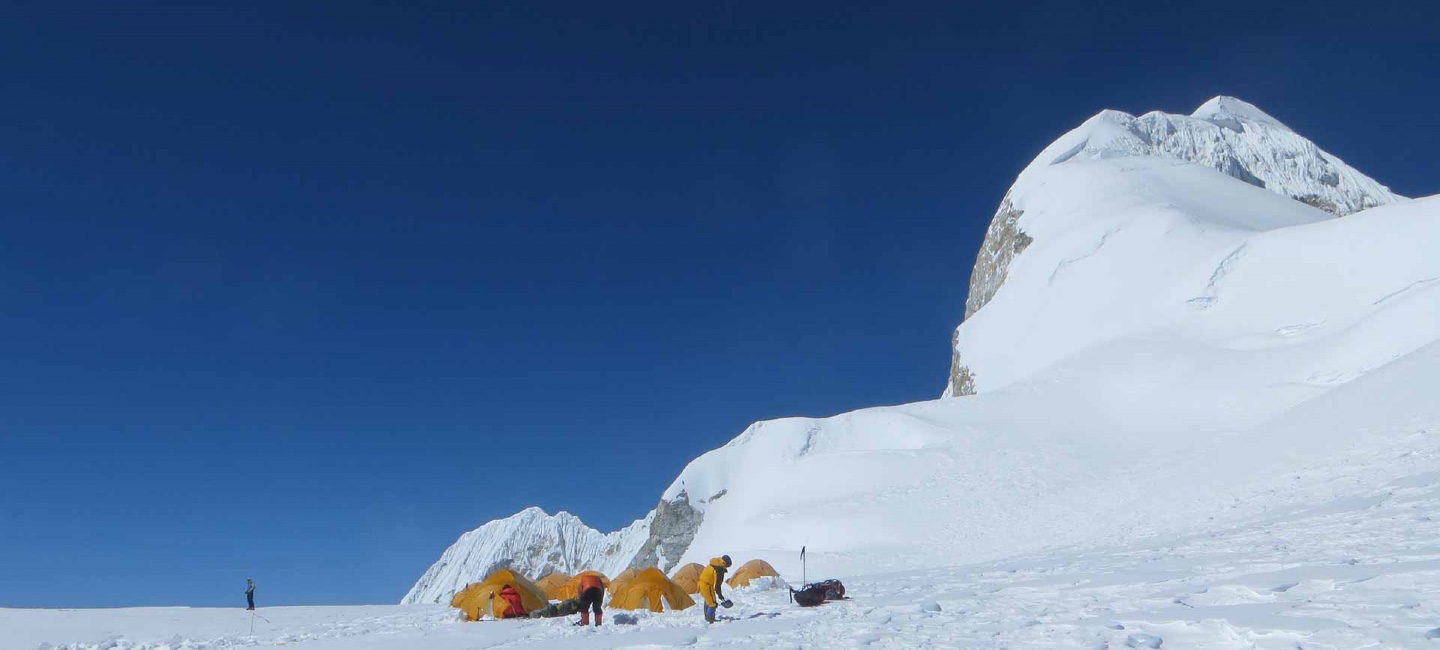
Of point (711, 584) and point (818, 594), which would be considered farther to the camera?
point (818, 594)

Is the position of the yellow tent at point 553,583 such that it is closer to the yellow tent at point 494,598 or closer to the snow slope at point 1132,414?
the yellow tent at point 494,598

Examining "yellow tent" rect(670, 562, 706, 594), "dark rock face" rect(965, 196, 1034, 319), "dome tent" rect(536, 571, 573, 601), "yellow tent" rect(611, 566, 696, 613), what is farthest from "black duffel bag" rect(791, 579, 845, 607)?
"dark rock face" rect(965, 196, 1034, 319)

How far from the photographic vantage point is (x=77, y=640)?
16.9 m

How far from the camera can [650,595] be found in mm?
18234

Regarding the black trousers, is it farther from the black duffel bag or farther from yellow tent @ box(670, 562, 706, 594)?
yellow tent @ box(670, 562, 706, 594)

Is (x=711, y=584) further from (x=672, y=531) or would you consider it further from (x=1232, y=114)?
(x=1232, y=114)

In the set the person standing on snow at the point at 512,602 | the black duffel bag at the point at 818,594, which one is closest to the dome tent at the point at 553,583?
the person standing on snow at the point at 512,602

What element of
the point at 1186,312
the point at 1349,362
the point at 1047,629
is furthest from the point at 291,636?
the point at 1186,312

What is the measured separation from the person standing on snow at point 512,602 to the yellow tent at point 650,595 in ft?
7.31

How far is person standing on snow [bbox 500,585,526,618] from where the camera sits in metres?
18.8

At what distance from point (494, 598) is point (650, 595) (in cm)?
379

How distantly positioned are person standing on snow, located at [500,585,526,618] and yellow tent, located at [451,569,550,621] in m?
0.08

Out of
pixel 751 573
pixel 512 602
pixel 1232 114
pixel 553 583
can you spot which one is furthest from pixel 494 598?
pixel 1232 114

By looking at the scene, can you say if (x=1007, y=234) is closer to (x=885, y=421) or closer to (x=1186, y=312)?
(x=1186, y=312)
